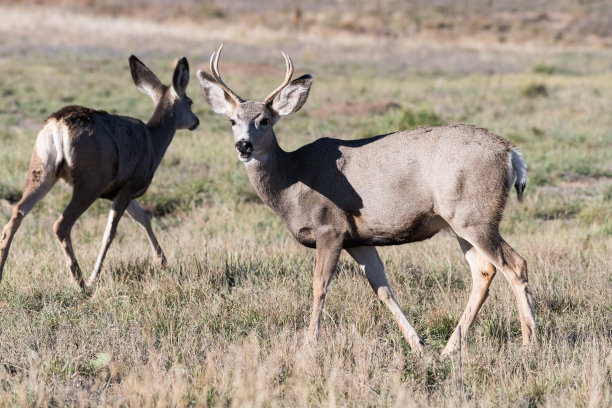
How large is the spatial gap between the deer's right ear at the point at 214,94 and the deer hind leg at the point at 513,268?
2129 millimetres

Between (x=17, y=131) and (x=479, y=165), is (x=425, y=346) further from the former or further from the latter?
(x=17, y=131)

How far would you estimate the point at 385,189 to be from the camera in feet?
17.9

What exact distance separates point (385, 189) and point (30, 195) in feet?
10.0

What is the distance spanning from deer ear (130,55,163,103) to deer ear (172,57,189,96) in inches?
9.5

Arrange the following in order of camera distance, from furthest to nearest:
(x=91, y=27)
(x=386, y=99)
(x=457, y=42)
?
1. (x=457, y=42)
2. (x=91, y=27)
3. (x=386, y=99)

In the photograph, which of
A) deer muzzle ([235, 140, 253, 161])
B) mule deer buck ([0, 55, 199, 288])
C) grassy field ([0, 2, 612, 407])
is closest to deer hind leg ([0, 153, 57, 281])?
mule deer buck ([0, 55, 199, 288])

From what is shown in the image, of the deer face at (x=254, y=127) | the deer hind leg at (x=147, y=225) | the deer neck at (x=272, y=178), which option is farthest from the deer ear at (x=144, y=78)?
the deer neck at (x=272, y=178)

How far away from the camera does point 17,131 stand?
14969mm

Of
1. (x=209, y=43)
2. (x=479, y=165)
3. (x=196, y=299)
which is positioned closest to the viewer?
(x=479, y=165)

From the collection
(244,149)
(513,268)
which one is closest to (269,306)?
(244,149)

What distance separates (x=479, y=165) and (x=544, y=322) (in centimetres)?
142

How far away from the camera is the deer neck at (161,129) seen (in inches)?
324

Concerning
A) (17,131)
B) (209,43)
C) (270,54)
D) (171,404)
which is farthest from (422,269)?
(209,43)

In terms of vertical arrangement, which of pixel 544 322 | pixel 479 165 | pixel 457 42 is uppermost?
pixel 479 165
